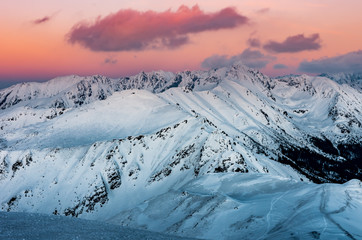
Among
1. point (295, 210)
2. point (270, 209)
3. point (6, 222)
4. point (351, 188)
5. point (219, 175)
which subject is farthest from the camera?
point (219, 175)

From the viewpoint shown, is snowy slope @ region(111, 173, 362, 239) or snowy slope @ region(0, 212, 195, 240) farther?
snowy slope @ region(111, 173, 362, 239)

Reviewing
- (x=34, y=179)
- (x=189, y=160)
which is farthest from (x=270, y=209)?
(x=34, y=179)

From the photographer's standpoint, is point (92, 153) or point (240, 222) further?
point (92, 153)

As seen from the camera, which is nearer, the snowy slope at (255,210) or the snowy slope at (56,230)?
the snowy slope at (56,230)

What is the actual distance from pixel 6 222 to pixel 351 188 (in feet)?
152

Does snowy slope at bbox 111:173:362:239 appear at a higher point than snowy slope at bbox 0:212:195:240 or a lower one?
lower

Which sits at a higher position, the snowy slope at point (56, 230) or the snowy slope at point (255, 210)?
the snowy slope at point (56, 230)

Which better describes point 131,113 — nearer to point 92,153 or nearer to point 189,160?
point 92,153

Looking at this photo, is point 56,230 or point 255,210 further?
point 255,210

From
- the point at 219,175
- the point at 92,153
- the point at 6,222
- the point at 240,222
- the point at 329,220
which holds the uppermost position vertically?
the point at 6,222

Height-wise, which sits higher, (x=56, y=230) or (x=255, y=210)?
(x=56, y=230)

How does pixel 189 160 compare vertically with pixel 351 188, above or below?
below

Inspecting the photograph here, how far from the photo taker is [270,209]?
44.6 meters

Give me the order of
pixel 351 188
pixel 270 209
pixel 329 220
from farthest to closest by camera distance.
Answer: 1. pixel 351 188
2. pixel 270 209
3. pixel 329 220
